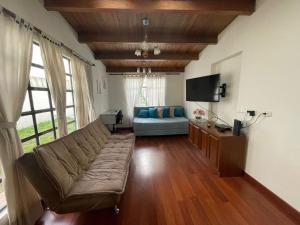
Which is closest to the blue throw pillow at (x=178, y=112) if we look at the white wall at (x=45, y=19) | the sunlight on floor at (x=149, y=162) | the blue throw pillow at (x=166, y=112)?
the blue throw pillow at (x=166, y=112)

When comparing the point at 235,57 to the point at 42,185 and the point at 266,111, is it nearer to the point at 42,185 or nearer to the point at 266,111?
the point at 266,111

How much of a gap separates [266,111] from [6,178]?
9.89 ft

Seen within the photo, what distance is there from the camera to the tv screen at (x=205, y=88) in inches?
122

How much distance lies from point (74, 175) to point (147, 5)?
89.8 inches

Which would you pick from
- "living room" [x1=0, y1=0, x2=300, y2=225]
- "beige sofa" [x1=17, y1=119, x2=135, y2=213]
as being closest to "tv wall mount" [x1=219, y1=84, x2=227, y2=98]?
"living room" [x1=0, y1=0, x2=300, y2=225]

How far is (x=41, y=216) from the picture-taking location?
1734 millimetres

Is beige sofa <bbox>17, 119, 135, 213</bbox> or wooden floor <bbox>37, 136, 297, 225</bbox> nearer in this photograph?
beige sofa <bbox>17, 119, 135, 213</bbox>

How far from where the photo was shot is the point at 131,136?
3.28 meters

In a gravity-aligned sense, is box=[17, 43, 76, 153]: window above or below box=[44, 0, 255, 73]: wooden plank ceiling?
below

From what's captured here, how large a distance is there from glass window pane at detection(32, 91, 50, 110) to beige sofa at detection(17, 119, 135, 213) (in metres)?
0.57

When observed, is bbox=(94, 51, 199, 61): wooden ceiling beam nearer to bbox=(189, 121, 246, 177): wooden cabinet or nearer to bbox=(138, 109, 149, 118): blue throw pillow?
bbox=(138, 109, 149, 118): blue throw pillow

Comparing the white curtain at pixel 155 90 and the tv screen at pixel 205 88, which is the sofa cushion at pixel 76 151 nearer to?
the tv screen at pixel 205 88

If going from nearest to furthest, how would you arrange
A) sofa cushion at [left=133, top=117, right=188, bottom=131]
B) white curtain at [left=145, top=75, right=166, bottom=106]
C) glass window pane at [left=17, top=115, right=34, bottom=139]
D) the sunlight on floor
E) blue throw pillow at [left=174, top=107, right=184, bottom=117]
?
glass window pane at [left=17, top=115, right=34, bottom=139] → the sunlight on floor → sofa cushion at [left=133, top=117, right=188, bottom=131] → blue throw pillow at [left=174, top=107, right=184, bottom=117] → white curtain at [left=145, top=75, right=166, bottom=106]

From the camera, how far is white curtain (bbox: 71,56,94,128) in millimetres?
2865
